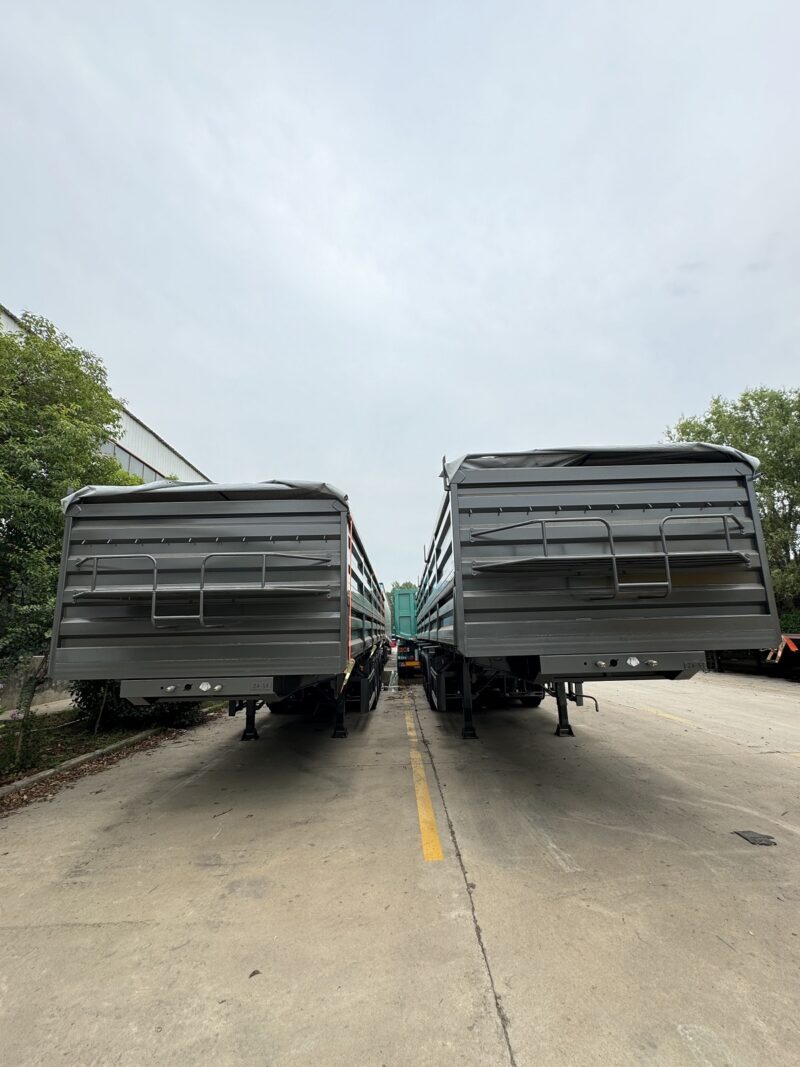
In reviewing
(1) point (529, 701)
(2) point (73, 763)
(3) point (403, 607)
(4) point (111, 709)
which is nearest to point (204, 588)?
(2) point (73, 763)

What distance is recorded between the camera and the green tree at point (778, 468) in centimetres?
1950

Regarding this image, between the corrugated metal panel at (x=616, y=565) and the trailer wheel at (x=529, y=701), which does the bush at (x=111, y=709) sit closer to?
the corrugated metal panel at (x=616, y=565)

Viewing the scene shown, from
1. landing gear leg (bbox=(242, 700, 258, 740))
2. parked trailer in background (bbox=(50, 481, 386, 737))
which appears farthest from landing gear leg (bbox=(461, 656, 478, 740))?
landing gear leg (bbox=(242, 700, 258, 740))

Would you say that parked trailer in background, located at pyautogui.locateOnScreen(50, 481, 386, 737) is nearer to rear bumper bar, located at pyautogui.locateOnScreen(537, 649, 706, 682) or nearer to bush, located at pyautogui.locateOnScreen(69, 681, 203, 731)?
rear bumper bar, located at pyautogui.locateOnScreen(537, 649, 706, 682)

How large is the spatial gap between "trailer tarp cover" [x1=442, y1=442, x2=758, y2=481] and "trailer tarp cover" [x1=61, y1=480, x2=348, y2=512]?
1.22 metres

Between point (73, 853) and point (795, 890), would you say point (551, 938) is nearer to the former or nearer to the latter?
point (795, 890)

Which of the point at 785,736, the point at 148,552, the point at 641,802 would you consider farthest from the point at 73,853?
the point at 785,736

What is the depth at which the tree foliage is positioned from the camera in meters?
5.72

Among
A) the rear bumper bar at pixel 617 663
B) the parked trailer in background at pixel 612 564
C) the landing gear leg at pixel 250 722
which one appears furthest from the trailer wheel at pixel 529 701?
the rear bumper bar at pixel 617 663

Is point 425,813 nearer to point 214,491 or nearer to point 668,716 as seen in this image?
point 214,491

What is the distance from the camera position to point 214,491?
14.7 ft

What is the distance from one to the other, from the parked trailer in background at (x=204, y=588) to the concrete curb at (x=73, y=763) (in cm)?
199

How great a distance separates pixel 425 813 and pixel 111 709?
586 cm

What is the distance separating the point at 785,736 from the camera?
277 inches
